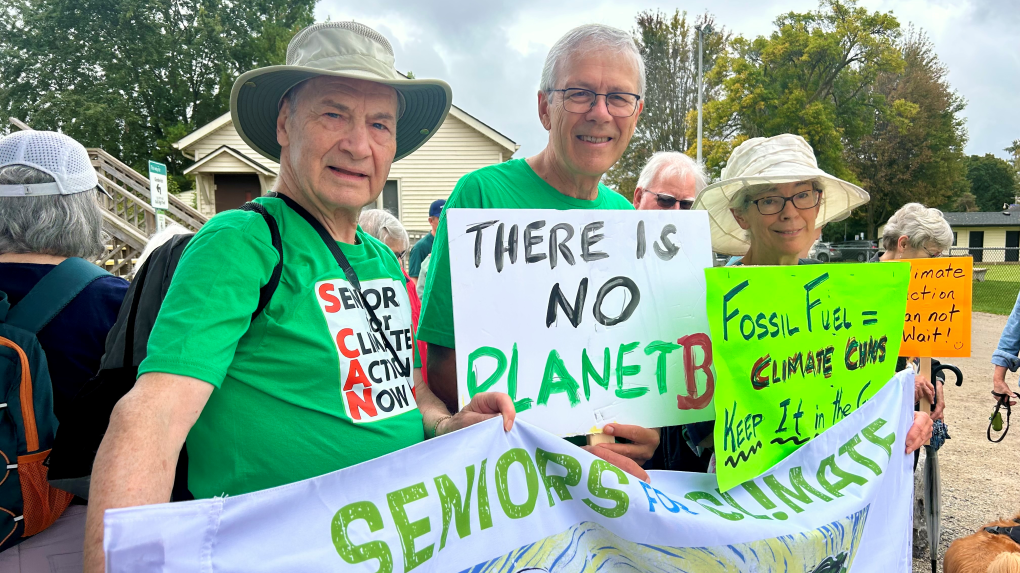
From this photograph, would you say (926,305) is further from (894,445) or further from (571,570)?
(571,570)

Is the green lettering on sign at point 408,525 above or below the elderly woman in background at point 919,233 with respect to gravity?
below

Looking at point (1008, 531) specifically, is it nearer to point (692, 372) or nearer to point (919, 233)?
point (919, 233)

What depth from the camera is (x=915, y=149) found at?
36531 mm

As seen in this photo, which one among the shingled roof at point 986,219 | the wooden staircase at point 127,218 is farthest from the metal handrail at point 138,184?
the shingled roof at point 986,219

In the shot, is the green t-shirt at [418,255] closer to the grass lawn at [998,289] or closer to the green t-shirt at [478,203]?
the green t-shirt at [478,203]

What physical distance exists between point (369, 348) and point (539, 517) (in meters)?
0.57

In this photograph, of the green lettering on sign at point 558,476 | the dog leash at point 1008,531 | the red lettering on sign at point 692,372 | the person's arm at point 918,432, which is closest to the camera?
the green lettering on sign at point 558,476

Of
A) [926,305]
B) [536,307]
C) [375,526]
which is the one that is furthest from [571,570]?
[926,305]

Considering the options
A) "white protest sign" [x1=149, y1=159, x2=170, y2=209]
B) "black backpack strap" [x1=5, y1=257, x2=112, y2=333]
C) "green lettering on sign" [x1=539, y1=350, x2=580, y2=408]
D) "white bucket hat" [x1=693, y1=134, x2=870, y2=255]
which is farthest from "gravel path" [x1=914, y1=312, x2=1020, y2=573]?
"white protest sign" [x1=149, y1=159, x2=170, y2=209]

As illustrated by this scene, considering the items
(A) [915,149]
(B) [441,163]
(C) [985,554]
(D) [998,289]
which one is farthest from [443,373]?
(A) [915,149]

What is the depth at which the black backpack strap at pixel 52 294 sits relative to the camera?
72.2 inches

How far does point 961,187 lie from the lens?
4575 centimetres

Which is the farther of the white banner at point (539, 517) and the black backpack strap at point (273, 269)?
the black backpack strap at point (273, 269)

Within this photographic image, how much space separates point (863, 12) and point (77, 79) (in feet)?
141
